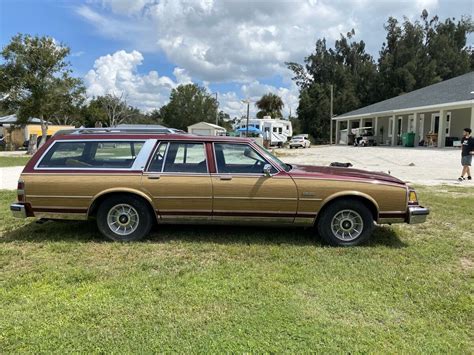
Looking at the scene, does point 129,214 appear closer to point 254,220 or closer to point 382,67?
point 254,220

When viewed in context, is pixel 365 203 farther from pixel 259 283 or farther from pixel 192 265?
pixel 192 265

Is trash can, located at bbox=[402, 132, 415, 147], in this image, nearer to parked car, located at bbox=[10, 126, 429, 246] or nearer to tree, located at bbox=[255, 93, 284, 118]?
parked car, located at bbox=[10, 126, 429, 246]

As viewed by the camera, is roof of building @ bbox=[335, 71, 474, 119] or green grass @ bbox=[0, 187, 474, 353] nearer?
green grass @ bbox=[0, 187, 474, 353]

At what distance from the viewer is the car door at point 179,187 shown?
5.26 m

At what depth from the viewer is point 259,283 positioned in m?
4.02

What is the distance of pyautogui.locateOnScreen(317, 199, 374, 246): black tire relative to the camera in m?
5.19

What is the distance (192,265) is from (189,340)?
5.20 ft

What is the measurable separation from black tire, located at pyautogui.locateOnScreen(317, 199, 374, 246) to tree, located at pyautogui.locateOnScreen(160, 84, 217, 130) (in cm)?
7349

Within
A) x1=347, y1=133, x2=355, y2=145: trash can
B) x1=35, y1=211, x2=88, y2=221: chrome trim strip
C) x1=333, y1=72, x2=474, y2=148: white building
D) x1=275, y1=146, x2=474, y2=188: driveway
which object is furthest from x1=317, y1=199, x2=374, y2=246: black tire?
x1=347, y1=133, x2=355, y2=145: trash can

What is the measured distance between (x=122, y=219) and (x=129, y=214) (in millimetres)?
124

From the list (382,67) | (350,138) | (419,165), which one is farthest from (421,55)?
(419,165)

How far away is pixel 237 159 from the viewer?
18.0 feet

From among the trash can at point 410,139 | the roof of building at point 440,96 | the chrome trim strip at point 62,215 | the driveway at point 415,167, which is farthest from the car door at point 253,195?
the trash can at point 410,139

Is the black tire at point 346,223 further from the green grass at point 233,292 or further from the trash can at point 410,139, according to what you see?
the trash can at point 410,139
